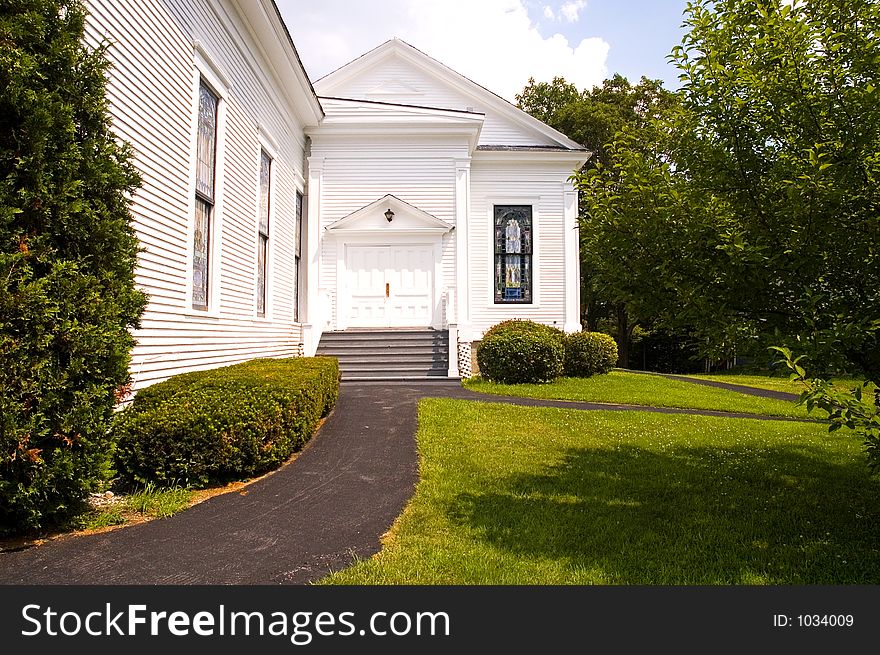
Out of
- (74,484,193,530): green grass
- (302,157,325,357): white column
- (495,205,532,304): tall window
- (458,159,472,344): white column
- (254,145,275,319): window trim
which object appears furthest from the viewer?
(495,205,532,304): tall window

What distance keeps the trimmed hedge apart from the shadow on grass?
201 centimetres

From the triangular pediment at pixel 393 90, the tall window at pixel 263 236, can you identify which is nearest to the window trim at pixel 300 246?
the tall window at pixel 263 236

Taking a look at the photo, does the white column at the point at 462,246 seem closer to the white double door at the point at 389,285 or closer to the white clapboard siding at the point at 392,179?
the white clapboard siding at the point at 392,179

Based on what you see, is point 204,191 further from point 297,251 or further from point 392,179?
point 392,179

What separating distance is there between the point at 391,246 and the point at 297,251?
2.42 metres

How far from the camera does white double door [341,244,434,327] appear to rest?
574 inches

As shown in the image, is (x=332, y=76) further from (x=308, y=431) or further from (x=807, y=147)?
(x=807, y=147)

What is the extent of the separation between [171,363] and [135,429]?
1857 millimetres

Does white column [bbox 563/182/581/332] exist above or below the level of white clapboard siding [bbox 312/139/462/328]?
below

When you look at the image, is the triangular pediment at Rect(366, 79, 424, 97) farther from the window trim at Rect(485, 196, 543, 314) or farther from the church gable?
the window trim at Rect(485, 196, 543, 314)

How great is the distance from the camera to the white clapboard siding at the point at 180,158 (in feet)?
18.9

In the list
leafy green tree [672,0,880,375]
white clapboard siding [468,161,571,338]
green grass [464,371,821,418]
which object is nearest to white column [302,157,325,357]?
green grass [464,371,821,418]

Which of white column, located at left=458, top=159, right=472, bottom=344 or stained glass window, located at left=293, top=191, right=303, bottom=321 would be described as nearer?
stained glass window, located at left=293, top=191, right=303, bottom=321

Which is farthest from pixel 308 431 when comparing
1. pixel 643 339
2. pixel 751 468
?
pixel 643 339
